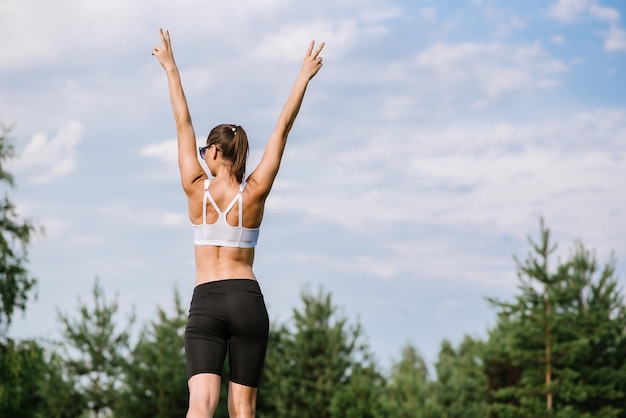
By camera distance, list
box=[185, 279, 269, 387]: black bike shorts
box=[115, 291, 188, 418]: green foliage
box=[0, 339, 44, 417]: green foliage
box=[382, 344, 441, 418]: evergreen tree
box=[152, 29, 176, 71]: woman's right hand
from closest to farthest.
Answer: box=[185, 279, 269, 387]: black bike shorts → box=[152, 29, 176, 71]: woman's right hand → box=[0, 339, 44, 417]: green foliage → box=[382, 344, 441, 418]: evergreen tree → box=[115, 291, 188, 418]: green foliage

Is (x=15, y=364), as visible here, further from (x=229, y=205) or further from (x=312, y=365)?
(x=229, y=205)

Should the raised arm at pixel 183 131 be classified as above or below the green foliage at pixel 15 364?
below

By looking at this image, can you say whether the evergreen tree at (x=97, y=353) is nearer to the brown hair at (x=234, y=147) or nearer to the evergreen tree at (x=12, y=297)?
the evergreen tree at (x=12, y=297)

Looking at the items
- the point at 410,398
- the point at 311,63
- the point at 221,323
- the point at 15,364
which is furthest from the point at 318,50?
the point at 410,398

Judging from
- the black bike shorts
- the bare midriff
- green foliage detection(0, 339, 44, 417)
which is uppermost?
green foliage detection(0, 339, 44, 417)

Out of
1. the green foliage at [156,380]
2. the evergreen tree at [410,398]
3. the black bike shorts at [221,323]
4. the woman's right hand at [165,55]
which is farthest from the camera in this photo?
the green foliage at [156,380]

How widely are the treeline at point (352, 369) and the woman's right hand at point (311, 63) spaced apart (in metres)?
29.3

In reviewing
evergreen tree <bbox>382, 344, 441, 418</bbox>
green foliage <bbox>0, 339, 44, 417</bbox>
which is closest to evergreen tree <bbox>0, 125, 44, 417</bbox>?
green foliage <bbox>0, 339, 44, 417</bbox>

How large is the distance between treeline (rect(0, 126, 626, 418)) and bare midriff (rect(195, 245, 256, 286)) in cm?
2955

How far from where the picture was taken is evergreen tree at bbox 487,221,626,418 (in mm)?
35406

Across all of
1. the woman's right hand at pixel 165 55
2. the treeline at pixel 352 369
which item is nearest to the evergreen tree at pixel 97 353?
the treeline at pixel 352 369

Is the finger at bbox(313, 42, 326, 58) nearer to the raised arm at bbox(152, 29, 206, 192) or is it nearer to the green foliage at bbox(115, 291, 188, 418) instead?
the raised arm at bbox(152, 29, 206, 192)

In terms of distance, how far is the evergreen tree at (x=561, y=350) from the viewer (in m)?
35.4

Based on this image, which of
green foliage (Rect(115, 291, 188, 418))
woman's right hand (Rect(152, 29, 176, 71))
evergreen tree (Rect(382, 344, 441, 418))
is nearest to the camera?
woman's right hand (Rect(152, 29, 176, 71))
